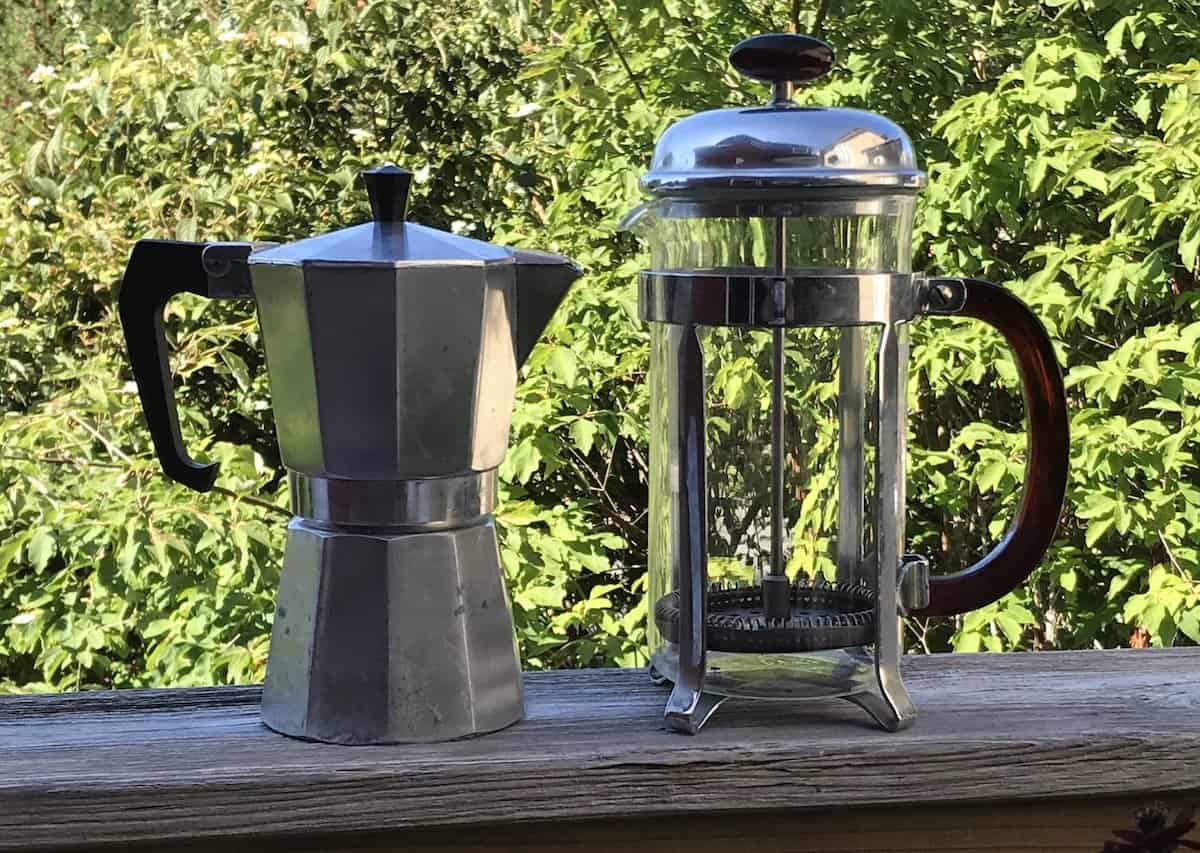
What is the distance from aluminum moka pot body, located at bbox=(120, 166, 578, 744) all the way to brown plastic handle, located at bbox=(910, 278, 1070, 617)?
0.26 m

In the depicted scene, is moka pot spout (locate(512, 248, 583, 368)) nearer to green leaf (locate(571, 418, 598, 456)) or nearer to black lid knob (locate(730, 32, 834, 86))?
black lid knob (locate(730, 32, 834, 86))

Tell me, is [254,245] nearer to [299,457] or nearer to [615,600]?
[299,457]

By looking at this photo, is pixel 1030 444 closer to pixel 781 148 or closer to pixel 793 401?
pixel 793 401

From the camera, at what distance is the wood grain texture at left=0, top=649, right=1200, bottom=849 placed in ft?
2.62

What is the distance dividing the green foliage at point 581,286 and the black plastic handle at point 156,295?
3.00 ft

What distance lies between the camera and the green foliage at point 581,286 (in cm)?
183

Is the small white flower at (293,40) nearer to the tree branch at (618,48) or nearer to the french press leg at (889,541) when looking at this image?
the tree branch at (618,48)

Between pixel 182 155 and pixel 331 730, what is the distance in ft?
6.37

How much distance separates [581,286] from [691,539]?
1.14m

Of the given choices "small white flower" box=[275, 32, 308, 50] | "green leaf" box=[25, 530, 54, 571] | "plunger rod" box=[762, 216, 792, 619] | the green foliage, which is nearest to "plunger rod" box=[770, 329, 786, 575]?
"plunger rod" box=[762, 216, 792, 619]

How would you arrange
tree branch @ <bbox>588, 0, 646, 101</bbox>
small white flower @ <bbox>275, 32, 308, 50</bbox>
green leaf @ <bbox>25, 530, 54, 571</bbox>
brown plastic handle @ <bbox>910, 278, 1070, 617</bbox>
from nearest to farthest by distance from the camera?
brown plastic handle @ <bbox>910, 278, 1070, 617</bbox>
green leaf @ <bbox>25, 530, 54, 571</bbox>
tree branch @ <bbox>588, 0, 646, 101</bbox>
small white flower @ <bbox>275, 32, 308, 50</bbox>

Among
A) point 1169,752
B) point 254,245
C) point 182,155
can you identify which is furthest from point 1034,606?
point 182,155

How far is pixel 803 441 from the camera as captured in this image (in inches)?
37.2

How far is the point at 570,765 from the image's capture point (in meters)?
0.83
